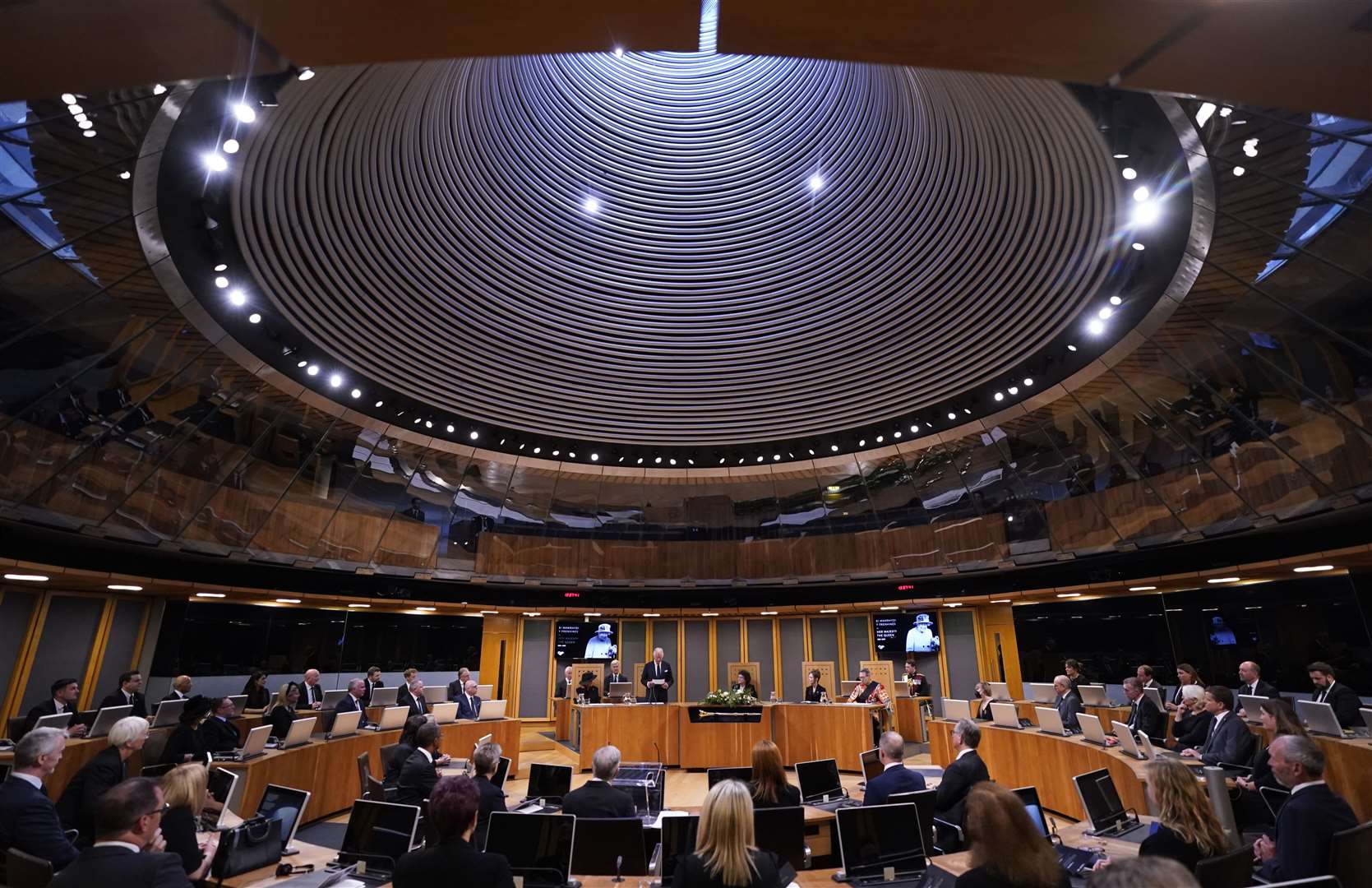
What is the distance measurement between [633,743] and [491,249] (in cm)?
900

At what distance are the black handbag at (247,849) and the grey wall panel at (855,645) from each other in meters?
13.4

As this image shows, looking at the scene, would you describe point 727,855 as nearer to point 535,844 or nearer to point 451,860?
point 451,860

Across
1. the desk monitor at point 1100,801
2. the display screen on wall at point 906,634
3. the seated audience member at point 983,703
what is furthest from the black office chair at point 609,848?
the display screen on wall at point 906,634

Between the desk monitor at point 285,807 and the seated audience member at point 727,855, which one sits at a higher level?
the seated audience member at point 727,855

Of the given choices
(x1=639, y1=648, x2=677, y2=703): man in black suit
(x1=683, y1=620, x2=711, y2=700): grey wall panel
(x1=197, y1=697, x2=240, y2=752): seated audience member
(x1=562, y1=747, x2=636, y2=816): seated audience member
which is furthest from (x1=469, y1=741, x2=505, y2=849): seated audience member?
(x1=683, y1=620, x2=711, y2=700): grey wall panel

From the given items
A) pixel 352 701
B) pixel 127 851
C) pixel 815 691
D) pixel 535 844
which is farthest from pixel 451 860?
pixel 815 691

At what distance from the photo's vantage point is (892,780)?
204 inches

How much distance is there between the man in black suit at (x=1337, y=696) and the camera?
6.91 m

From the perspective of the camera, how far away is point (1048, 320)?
1033 centimetres

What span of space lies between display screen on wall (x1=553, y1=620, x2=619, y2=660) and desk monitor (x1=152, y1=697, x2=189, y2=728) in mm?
8861

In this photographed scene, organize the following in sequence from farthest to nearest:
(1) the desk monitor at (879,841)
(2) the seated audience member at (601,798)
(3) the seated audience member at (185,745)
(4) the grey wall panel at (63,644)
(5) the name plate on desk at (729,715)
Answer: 1. (5) the name plate on desk at (729,715)
2. (4) the grey wall panel at (63,644)
3. (3) the seated audience member at (185,745)
4. (2) the seated audience member at (601,798)
5. (1) the desk monitor at (879,841)

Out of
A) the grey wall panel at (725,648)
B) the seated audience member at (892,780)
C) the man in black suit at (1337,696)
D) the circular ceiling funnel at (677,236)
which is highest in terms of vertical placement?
the circular ceiling funnel at (677,236)

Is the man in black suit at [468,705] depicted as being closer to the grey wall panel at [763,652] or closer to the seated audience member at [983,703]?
the grey wall panel at [763,652]

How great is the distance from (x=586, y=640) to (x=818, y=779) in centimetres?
1161
